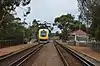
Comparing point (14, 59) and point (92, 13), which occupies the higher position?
point (92, 13)

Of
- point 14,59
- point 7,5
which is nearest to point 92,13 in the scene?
point 7,5

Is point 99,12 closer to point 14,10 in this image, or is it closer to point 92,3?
point 92,3

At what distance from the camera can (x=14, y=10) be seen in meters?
51.6

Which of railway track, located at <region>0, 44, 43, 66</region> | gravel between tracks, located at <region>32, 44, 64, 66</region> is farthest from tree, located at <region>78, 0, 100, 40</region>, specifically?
railway track, located at <region>0, 44, 43, 66</region>

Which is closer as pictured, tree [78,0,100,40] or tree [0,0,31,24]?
tree [78,0,100,40]

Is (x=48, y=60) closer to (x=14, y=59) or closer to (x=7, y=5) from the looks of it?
(x=14, y=59)

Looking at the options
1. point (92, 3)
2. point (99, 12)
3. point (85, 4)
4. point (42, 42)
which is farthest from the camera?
point (42, 42)

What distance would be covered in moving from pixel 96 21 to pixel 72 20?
108 m

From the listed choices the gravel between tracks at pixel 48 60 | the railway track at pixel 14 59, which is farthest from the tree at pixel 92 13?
the railway track at pixel 14 59

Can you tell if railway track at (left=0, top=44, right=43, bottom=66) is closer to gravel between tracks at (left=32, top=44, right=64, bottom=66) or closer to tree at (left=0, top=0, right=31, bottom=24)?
gravel between tracks at (left=32, top=44, right=64, bottom=66)

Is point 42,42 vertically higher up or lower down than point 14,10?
lower down

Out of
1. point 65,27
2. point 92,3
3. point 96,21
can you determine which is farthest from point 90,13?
point 65,27

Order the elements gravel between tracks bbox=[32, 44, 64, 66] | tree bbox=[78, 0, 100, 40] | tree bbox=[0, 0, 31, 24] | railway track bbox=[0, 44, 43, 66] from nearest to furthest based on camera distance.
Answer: railway track bbox=[0, 44, 43, 66], gravel between tracks bbox=[32, 44, 64, 66], tree bbox=[78, 0, 100, 40], tree bbox=[0, 0, 31, 24]

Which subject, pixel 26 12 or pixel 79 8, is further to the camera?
pixel 26 12
